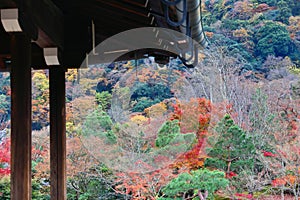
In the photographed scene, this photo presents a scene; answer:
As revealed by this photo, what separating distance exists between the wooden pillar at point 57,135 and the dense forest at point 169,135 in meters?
4.07

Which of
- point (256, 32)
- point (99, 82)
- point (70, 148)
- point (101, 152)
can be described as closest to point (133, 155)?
point (101, 152)

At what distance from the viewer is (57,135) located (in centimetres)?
233

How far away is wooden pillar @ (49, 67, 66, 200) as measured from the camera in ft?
7.48

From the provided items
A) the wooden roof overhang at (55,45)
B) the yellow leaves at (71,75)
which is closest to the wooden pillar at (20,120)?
the wooden roof overhang at (55,45)

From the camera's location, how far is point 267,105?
7516 millimetres

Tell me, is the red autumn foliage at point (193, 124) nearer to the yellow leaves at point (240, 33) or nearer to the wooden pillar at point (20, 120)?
the yellow leaves at point (240, 33)

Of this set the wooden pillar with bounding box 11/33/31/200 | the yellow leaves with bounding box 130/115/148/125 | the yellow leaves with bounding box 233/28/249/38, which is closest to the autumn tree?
the yellow leaves with bounding box 130/115/148/125

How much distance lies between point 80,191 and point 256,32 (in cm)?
528

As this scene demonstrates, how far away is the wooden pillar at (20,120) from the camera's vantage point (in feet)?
4.98

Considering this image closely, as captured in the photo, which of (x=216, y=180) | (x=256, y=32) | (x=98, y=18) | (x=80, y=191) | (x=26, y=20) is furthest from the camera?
(x=256, y=32)

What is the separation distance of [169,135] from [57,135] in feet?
14.8

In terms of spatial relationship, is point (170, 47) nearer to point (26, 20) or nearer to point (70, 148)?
point (26, 20)

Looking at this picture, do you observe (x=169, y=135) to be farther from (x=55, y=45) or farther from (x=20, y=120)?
(x=20, y=120)

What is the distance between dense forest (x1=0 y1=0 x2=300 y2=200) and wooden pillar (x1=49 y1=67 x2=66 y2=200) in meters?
4.07
